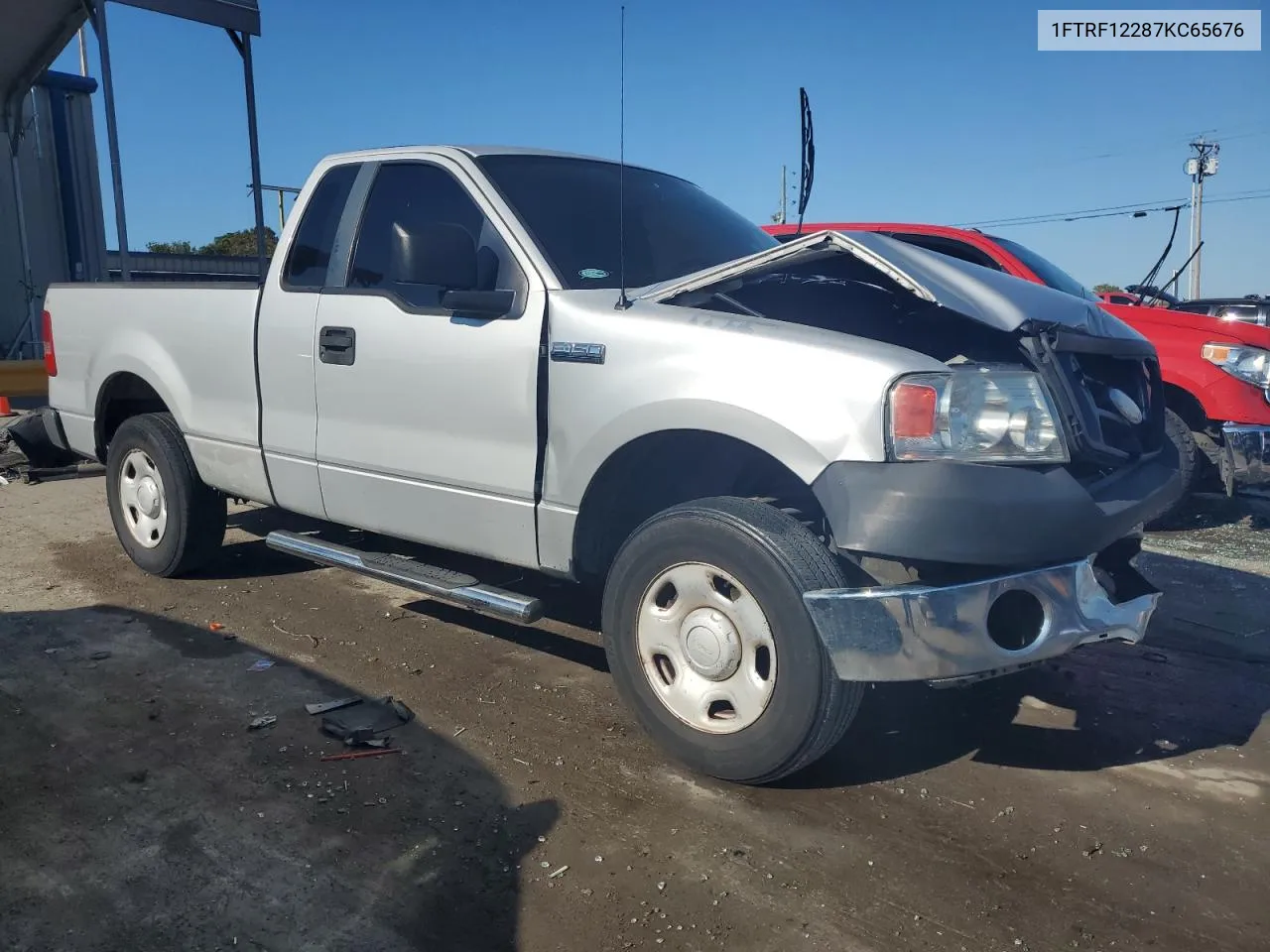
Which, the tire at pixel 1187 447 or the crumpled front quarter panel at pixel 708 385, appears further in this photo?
the tire at pixel 1187 447

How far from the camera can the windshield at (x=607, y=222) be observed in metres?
3.96

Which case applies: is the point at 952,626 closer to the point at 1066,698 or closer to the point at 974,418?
the point at 974,418

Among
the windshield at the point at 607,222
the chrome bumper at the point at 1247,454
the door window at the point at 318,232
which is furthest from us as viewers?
the chrome bumper at the point at 1247,454

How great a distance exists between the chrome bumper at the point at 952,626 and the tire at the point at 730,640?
0.36 feet

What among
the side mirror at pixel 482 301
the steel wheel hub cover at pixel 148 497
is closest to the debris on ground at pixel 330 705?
the side mirror at pixel 482 301

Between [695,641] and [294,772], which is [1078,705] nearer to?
[695,641]

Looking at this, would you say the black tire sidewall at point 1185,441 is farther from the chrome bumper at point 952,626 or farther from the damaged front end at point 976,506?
the chrome bumper at point 952,626

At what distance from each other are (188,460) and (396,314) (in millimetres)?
1874

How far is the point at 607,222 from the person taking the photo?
422 centimetres

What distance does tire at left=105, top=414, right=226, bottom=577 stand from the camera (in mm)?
5301

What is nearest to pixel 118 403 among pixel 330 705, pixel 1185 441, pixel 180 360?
pixel 180 360

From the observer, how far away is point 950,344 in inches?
134

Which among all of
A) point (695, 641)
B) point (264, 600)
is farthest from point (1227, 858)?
point (264, 600)

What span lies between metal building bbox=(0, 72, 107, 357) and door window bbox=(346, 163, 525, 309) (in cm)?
1177
